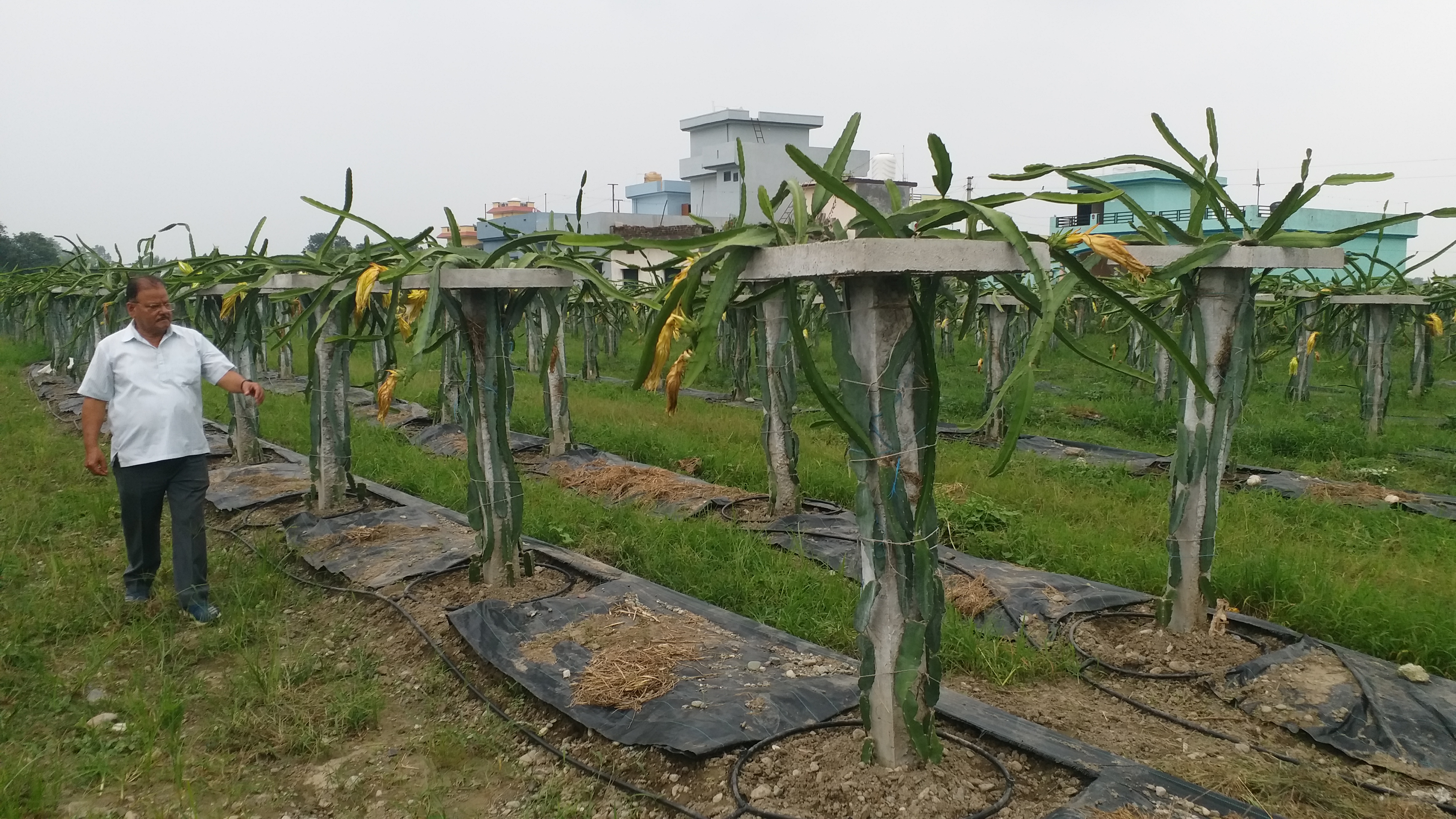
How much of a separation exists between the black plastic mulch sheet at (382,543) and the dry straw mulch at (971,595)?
2.45 meters

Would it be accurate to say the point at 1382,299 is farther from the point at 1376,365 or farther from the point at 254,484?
the point at 254,484

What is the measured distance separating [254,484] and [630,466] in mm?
2782

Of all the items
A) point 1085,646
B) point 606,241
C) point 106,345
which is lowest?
point 1085,646

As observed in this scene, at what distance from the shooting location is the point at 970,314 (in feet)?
9.07

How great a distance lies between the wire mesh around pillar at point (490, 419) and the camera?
449 centimetres

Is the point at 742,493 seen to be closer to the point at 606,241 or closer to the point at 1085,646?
the point at 1085,646

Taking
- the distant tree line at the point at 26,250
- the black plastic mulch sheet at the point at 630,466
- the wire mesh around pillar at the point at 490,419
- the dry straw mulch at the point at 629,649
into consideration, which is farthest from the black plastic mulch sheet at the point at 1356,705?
the distant tree line at the point at 26,250

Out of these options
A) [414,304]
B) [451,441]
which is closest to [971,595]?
[414,304]

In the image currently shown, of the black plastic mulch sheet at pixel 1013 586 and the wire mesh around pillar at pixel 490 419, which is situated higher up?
the wire mesh around pillar at pixel 490 419

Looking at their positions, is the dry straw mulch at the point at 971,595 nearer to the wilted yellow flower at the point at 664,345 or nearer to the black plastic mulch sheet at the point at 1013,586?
the black plastic mulch sheet at the point at 1013,586

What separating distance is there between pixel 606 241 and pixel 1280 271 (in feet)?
52.8

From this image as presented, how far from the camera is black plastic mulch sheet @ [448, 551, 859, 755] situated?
315 cm

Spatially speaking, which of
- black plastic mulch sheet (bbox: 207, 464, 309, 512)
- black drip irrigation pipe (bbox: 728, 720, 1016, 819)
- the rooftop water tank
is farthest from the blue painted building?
black drip irrigation pipe (bbox: 728, 720, 1016, 819)

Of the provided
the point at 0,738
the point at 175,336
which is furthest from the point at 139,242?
the point at 0,738
